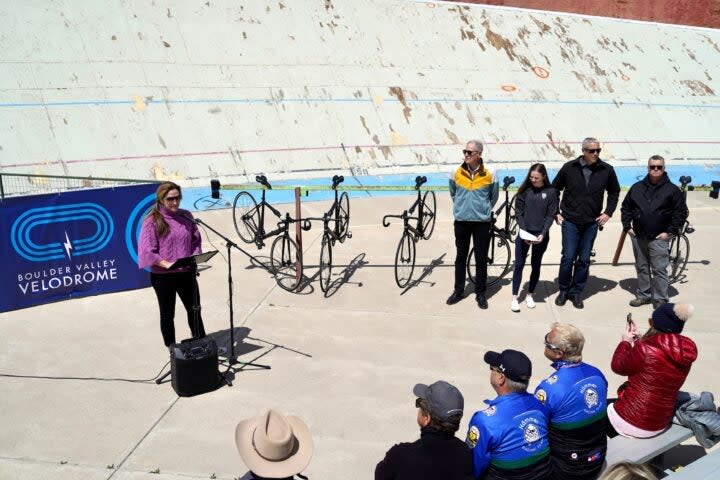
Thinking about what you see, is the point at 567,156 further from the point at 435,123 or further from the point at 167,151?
the point at 167,151

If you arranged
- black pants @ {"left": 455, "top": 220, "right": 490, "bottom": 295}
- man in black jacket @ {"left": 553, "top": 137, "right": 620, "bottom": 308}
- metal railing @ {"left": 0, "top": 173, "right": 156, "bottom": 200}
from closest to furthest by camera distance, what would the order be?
man in black jacket @ {"left": 553, "top": 137, "right": 620, "bottom": 308}
black pants @ {"left": 455, "top": 220, "right": 490, "bottom": 295}
metal railing @ {"left": 0, "top": 173, "right": 156, "bottom": 200}

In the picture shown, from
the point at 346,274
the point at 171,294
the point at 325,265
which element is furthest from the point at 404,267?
the point at 171,294

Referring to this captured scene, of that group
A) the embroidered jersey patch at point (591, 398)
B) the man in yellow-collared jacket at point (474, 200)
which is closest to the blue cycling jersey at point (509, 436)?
the embroidered jersey patch at point (591, 398)

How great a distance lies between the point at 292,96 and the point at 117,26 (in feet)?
11.5

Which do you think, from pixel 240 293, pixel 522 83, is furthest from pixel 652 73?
pixel 240 293

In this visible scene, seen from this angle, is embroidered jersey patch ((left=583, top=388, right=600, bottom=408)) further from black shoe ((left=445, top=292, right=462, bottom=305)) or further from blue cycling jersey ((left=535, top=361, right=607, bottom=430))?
black shoe ((left=445, top=292, right=462, bottom=305))

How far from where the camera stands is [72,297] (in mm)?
7500

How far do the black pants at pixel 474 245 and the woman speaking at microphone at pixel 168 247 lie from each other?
9.73ft

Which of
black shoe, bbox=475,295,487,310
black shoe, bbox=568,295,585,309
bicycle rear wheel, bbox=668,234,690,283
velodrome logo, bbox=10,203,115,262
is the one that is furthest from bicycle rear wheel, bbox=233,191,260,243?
bicycle rear wheel, bbox=668,234,690,283

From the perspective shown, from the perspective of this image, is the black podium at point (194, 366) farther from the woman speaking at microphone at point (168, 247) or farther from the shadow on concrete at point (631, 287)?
the shadow on concrete at point (631, 287)

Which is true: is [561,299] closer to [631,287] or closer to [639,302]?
[639,302]

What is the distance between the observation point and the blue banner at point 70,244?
7.05 meters

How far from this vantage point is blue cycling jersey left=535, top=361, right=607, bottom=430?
380 cm

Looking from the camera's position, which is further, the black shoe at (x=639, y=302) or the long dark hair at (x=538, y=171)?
the black shoe at (x=639, y=302)
